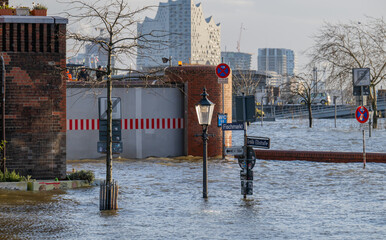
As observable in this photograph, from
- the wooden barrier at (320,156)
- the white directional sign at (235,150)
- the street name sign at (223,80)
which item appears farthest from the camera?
the wooden barrier at (320,156)

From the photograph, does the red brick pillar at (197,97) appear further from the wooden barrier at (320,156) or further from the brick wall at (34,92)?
the brick wall at (34,92)

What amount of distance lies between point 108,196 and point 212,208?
2.15 meters

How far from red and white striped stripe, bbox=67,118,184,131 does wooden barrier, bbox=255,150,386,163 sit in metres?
3.59

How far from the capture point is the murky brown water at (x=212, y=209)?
11555 millimetres

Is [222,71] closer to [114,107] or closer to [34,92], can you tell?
[34,92]

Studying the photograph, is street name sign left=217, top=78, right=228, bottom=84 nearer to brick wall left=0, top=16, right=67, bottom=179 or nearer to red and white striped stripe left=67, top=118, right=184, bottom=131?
red and white striped stripe left=67, top=118, right=184, bottom=131

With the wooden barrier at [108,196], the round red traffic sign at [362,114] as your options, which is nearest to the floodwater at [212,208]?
the wooden barrier at [108,196]

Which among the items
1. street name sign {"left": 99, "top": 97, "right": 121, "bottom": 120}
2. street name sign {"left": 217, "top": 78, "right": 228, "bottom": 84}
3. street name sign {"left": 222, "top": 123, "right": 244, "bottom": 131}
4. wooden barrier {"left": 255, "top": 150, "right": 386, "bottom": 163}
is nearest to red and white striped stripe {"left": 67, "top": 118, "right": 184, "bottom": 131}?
street name sign {"left": 217, "top": 78, "right": 228, "bottom": 84}

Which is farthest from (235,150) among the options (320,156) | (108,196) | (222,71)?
(320,156)

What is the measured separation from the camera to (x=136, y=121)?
87.2 ft

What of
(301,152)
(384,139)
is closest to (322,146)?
(384,139)

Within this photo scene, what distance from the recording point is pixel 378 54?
50781 millimetres

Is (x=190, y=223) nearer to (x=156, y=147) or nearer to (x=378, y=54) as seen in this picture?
(x=156, y=147)

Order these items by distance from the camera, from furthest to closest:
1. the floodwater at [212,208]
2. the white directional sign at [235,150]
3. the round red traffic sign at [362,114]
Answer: the round red traffic sign at [362,114]
the white directional sign at [235,150]
the floodwater at [212,208]
